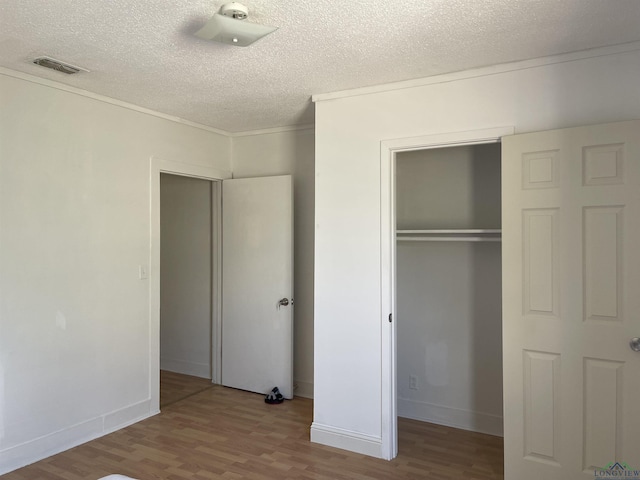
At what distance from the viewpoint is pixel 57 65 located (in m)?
2.79

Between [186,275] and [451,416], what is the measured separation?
10.1ft

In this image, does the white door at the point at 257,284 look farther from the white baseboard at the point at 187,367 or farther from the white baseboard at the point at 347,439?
the white baseboard at the point at 347,439

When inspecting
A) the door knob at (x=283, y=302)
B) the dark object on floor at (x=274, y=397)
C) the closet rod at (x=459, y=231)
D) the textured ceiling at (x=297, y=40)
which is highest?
the textured ceiling at (x=297, y=40)

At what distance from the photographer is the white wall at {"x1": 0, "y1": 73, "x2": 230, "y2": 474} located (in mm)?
2902

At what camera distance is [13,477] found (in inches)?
110

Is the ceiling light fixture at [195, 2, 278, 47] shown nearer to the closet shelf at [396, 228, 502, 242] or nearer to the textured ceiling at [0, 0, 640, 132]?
the textured ceiling at [0, 0, 640, 132]

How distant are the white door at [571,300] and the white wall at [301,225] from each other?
2.04 meters

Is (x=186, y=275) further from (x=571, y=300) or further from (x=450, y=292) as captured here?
(x=571, y=300)

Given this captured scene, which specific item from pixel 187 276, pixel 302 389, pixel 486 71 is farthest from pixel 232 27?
pixel 187 276

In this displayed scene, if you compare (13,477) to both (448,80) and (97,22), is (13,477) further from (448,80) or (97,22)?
(448,80)

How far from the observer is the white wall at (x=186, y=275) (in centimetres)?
498

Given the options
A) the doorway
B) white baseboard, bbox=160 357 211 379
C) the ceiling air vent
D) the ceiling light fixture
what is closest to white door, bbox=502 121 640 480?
the ceiling light fixture

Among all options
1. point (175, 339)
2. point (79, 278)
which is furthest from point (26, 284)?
point (175, 339)

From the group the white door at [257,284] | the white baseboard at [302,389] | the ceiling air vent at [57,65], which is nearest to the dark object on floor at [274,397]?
the white door at [257,284]
